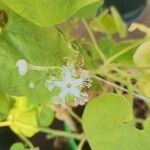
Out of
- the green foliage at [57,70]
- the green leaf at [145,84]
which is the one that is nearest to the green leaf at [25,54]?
the green foliage at [57,70]

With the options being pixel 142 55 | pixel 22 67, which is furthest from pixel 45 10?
pixel 142 55

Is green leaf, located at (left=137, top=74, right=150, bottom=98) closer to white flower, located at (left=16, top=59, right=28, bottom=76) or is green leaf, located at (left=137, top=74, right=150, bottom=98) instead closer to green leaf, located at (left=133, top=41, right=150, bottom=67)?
green leaf, located at (left=133, top=41, right=150, bottom=67)

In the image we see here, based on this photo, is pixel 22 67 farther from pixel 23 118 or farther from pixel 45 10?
pixel 23 118

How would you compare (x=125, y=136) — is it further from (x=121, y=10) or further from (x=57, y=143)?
(x=121, y=10)

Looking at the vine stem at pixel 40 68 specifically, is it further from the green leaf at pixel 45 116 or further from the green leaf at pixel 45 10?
the green leaf at pixel 45 116

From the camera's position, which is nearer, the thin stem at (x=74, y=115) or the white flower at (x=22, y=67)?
the white flower at (x=22, y=67)
